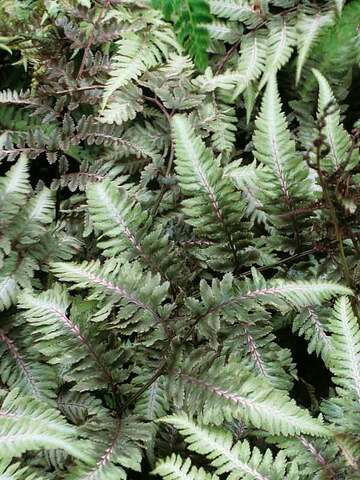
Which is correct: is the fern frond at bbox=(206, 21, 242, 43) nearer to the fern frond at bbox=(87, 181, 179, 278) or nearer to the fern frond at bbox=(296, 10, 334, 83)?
the fern frond at bbox=(296, 10, 334, 83)

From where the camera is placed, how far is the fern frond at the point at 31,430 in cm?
121

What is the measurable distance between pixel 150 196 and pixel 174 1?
0.64m

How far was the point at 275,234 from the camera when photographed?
1.67 metres

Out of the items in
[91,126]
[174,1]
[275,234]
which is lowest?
[275,234]

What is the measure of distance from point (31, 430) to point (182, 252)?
2.30 feet

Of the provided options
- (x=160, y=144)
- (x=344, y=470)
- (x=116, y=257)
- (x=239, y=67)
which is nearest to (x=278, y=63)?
(x=239, y=67)

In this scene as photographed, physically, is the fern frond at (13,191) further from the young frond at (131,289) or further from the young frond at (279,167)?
the young frond at (279,167)

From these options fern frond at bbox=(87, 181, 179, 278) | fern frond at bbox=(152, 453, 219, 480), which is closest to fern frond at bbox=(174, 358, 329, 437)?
fern frond at bbox=(152, 453, 219, 480)

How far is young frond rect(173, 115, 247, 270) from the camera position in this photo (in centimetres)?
156

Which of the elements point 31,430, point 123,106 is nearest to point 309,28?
point 123,106

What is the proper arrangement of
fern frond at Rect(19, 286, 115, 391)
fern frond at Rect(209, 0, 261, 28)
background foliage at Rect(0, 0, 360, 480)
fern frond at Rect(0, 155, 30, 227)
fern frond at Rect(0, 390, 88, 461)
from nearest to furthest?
fern frond at Rect(0, 390, 88, 461) → background foliage at Rect(0, 0, 360, 480) → fern frond at Rect(19, 286, 115, 391) → fern frond at Rect(0, 155, 30, 227) → fern frond at Rect(209, 0, 261, 28)

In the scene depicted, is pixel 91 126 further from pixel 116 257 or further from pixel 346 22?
pixel 346 22

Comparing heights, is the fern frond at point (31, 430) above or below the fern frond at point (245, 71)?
below

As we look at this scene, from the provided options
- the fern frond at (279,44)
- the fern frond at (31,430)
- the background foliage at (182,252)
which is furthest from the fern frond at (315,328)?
the fern frond at (279,44)
